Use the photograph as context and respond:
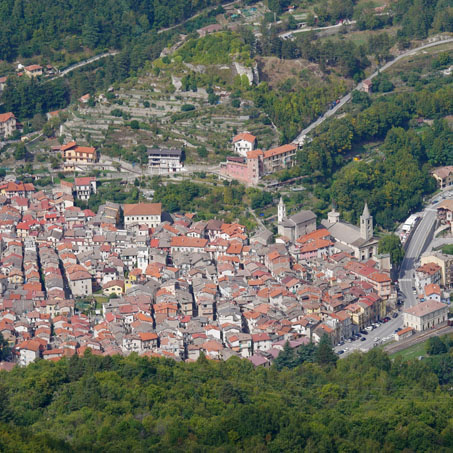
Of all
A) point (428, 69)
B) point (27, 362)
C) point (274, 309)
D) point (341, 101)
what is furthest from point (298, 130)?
point (27, 362)

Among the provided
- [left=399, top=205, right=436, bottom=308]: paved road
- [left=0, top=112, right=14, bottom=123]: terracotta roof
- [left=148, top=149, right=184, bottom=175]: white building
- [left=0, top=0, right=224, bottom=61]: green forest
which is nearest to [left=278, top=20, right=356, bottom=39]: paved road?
[left=0, top=0, right=224, bottom=61]: green forest

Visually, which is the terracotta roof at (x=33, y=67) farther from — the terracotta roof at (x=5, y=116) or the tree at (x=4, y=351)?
the tree at (x=4, y=351)

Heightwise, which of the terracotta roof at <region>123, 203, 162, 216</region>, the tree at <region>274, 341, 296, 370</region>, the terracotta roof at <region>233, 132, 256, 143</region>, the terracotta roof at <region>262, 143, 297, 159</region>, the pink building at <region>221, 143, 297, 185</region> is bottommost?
the tree at <region>274, 341, 296, 370</region>

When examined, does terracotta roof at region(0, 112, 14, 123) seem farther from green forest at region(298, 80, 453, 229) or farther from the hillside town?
green forest at region(298, 80, 453, 229)

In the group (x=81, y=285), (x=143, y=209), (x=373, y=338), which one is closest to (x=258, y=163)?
(x=143, y=209)

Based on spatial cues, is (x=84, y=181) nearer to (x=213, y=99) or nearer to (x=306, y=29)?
(x=213, y=99)
